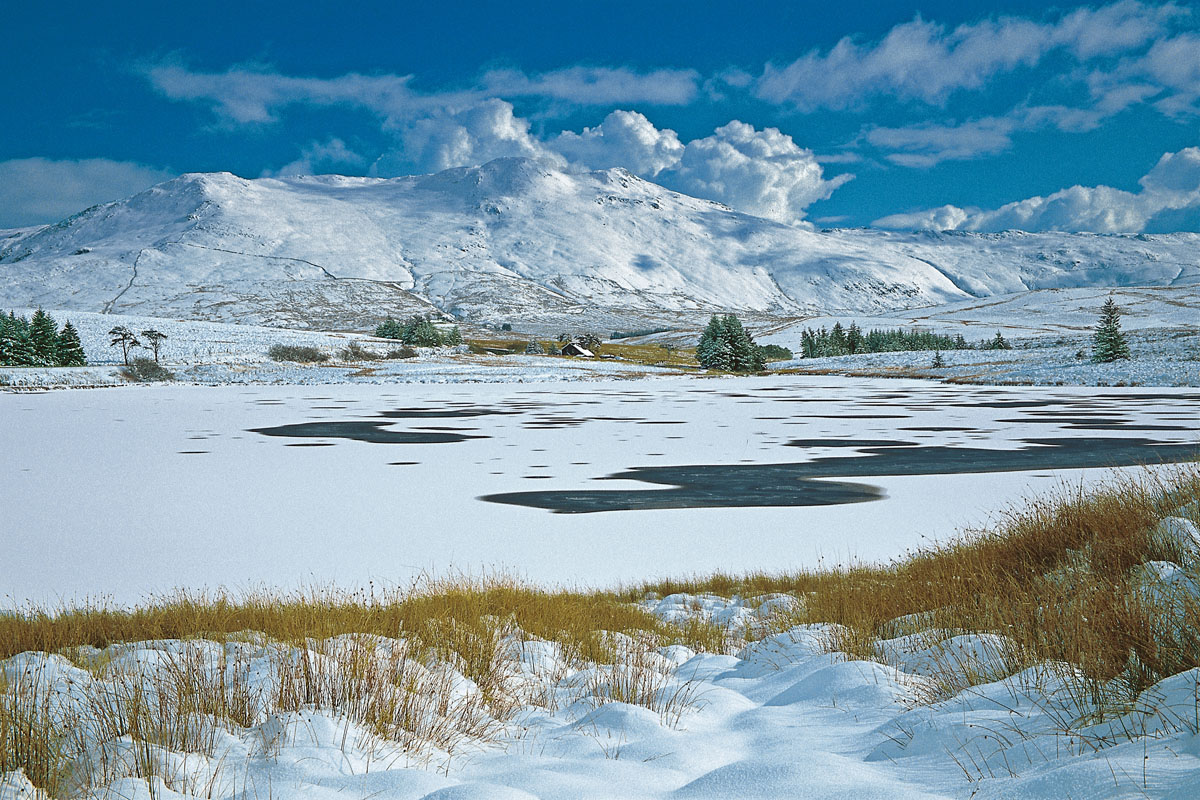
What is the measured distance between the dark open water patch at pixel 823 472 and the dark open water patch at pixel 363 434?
32.3 feet

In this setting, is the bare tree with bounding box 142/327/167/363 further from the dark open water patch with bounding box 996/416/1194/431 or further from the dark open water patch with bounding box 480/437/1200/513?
the dark open water patch with bounding box 996/416/1194/431

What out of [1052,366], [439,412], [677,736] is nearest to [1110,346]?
[1052,366]

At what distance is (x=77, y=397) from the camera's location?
51438 millimetres

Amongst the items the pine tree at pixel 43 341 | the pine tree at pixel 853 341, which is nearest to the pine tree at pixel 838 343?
the pine tree at pixel 853 341

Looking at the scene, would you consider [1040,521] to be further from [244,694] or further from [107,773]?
[107,773]

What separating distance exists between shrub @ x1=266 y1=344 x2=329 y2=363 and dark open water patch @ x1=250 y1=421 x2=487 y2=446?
68.0 m

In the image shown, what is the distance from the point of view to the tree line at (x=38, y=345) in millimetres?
80125

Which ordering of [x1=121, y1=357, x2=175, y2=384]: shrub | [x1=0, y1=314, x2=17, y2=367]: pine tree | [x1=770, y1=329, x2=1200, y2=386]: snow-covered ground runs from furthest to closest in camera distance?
[x1=0, y1=314, x2=17, y2=367]: pine tree, [x1=121, y1=357, x2=175, y2=384]: shrub, [x1=770, y1=329, x2=1200, y2=386]: snow-covered ground

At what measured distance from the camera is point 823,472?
19.9m

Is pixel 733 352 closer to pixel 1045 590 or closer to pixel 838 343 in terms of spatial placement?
pixel 838 343

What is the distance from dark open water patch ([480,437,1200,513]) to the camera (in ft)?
53.6

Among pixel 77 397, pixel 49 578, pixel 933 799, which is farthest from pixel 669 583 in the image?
pixel 77 397

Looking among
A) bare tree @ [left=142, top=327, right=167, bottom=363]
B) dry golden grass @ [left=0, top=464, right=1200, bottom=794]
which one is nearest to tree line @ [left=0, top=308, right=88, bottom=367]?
bare tree @ [left=142, top=327, right=167, bottom=363]

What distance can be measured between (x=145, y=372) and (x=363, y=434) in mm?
59675
